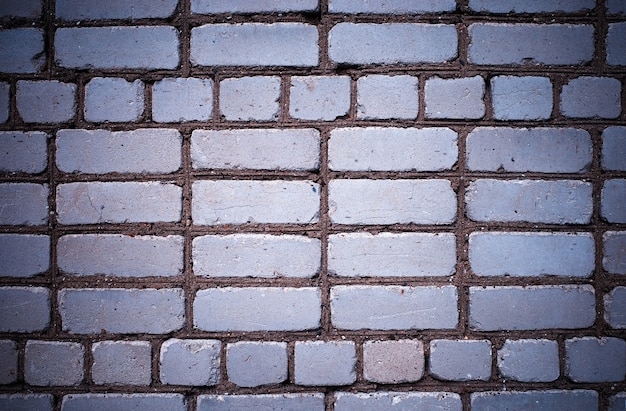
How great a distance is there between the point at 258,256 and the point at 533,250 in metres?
0.64

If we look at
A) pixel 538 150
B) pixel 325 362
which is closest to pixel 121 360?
pixel 325 362

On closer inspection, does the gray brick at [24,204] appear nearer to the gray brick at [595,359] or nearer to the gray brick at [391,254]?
the gray brick at [391,254]

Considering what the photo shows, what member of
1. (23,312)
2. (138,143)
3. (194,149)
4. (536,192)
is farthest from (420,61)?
(23,312)

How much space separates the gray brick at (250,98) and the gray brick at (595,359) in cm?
89

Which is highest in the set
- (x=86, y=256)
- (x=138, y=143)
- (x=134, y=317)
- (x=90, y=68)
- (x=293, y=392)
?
(x=90, y=68)

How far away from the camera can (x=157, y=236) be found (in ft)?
3.07

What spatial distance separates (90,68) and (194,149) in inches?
12.4

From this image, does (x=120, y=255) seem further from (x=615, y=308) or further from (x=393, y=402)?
(x=615, y=308)

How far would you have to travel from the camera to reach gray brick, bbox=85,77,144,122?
94 cm

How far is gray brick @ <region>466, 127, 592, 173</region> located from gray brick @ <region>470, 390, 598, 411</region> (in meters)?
0.52

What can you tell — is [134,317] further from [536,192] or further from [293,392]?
[536,192]

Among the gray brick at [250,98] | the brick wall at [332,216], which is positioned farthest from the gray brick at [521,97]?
the gray brick at [250,98]

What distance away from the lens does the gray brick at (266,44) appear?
0.94m

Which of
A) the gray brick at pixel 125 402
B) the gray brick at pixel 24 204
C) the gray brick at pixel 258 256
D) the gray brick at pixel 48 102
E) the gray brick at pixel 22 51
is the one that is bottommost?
the gray brick at pixel 125 402
